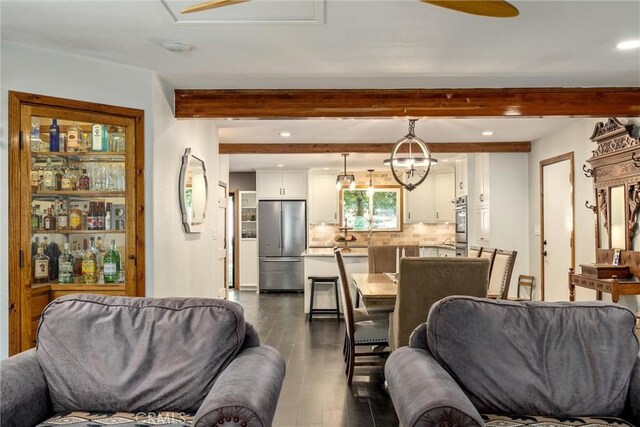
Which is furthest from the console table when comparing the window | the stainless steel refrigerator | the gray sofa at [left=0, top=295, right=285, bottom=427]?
the stainless steel refrigerator

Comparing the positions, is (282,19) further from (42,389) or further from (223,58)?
(42,389)

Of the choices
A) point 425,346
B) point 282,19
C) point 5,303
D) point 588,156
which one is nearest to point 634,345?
point 425,346

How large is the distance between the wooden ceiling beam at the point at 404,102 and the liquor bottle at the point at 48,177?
1.13 meters

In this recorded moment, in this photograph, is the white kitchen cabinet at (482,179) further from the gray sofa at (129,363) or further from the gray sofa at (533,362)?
the gray sofa at (129,363)

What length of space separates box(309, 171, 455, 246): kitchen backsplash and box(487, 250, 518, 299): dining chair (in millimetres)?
5253

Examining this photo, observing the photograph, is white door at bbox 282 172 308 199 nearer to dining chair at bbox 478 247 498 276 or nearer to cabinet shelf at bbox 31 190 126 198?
dining chair at bbox 478 247 498 276

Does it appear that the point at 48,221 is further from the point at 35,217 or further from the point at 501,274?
the point at 501,274

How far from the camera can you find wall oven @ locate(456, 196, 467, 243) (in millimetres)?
8438

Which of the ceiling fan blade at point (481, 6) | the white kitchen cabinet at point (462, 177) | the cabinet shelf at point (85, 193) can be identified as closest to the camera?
the ceiling fan blade at point (481, 6)

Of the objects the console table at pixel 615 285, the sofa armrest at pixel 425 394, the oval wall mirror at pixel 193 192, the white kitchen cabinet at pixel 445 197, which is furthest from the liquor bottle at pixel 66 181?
the white kitchen cabinet at pixel 445 197

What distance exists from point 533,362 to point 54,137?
139 inches

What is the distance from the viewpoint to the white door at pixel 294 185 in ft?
32.8

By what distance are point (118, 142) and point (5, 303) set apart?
4.53 ft

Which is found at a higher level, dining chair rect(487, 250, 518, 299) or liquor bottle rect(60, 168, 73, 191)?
liquor bottle rect(60, 168, 73, 191)
